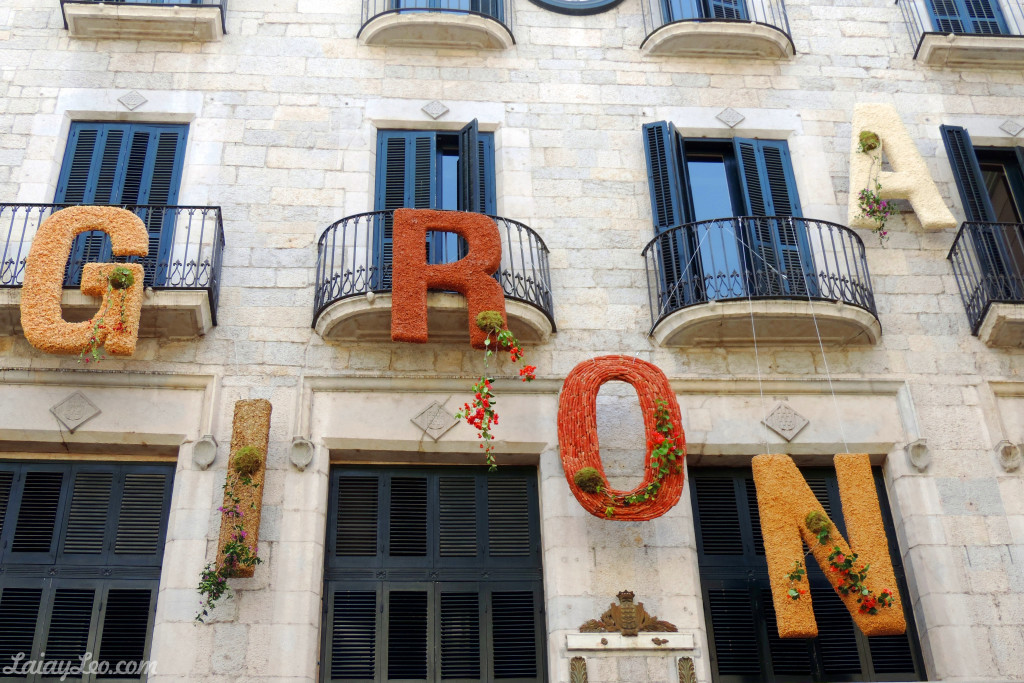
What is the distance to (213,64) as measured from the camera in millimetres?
12484

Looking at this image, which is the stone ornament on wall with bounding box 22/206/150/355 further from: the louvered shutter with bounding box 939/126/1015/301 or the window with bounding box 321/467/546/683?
the louvered shutter with bounding box 939/126/1015/301

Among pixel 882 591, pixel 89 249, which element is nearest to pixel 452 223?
pixel 89 249

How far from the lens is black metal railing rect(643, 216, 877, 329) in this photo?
10.9m

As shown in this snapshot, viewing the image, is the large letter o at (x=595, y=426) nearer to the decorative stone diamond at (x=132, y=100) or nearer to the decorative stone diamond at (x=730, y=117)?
the decorative stone diamond at (x=730, y=117)

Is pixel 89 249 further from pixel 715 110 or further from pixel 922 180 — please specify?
pixel 922 180

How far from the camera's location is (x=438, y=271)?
1025 cm

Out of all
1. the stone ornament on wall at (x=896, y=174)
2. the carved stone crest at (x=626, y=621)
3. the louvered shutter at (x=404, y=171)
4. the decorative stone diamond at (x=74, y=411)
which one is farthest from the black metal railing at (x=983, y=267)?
the decorative stone diamond at (x=74, y=411)

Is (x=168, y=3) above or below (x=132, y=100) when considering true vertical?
above

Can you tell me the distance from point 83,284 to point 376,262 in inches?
117

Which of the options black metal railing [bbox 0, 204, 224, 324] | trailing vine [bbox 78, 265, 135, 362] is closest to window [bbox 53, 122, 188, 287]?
black metal railing [bbox 0, 204, 224, 324]

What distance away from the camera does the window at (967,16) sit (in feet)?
44.7

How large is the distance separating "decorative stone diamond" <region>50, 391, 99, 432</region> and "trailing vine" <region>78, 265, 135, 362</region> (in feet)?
1.30

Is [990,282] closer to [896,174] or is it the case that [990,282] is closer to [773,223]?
[896,174]

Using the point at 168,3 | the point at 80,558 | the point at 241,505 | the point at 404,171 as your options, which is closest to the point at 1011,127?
the point at 404,171
